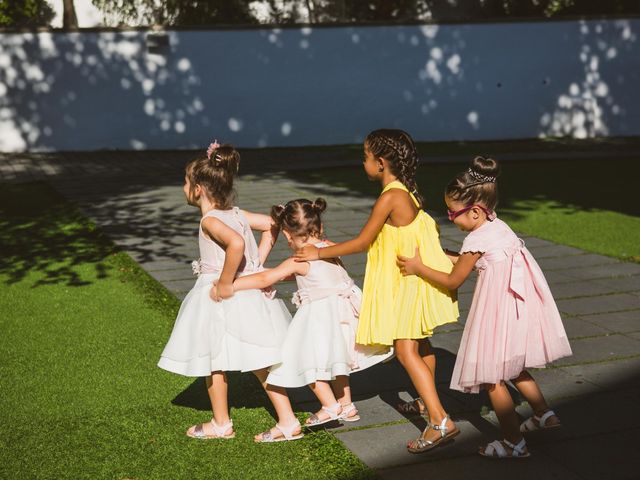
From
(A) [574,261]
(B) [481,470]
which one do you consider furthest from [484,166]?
(A) [574,261]

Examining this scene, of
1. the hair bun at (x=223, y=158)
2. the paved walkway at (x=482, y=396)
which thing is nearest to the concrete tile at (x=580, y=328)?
the paved walkway at (x=482, y=396)

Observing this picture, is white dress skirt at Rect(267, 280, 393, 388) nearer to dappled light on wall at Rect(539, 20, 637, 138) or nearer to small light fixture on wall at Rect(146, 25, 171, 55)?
small light fixture on wall at Rect(146, 25, 171, 55)

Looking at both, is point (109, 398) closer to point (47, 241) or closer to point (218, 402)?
point (218, 402)

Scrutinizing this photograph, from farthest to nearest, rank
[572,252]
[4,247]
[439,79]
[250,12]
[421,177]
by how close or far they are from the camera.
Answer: [250,12] → [439,79] → [421,177] → [4,247] → [572,252]

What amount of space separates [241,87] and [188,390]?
51.2 feet

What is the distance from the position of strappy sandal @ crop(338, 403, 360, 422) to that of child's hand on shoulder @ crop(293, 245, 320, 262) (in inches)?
34.0

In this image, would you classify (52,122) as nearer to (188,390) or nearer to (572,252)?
(572,252)

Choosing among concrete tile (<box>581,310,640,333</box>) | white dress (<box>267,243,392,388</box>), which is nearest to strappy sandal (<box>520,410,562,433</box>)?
white dress (<box>267,243,392,388</box>)

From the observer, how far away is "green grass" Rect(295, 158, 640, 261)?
10.6m

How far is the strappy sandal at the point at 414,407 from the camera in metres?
5.11

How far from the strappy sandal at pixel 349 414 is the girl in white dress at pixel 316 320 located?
0.05 m

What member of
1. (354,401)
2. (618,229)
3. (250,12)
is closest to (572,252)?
(618,229)

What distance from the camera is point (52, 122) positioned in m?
19.9

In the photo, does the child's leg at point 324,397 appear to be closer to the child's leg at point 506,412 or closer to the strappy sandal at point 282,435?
the strappy sandal at point 282,435
